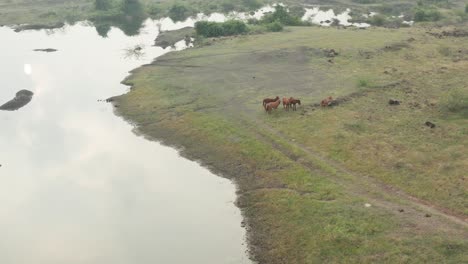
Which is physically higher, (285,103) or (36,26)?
(285,103)

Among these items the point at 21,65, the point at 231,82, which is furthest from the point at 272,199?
the point at 21,65

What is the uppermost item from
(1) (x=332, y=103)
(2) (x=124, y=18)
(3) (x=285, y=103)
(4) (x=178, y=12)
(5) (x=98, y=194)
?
(3) (x=285, y=103)

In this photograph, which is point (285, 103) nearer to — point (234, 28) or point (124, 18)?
point (234, 28)

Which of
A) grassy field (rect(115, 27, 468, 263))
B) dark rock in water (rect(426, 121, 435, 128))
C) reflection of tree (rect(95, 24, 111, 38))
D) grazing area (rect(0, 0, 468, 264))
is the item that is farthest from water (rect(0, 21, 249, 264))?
reflection of tree (rect(95, 24, 111, 38))

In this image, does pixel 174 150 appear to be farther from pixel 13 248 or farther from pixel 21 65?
pixel 21 65

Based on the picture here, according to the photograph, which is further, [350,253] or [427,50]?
[427,50]

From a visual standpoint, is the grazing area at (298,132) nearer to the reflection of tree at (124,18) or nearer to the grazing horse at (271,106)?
the grazing horse at (271,106)

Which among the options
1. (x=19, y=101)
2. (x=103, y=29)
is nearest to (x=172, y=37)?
(x=103, y=29)
